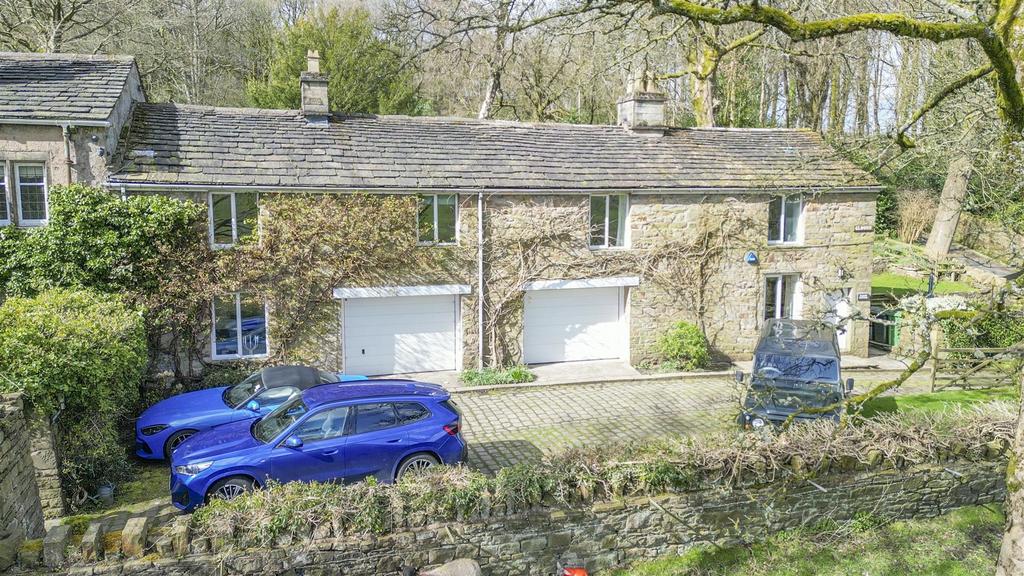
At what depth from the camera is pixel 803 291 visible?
66.3ft

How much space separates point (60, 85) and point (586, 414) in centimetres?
1409

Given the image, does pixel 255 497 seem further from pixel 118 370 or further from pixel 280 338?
pixel 280 338

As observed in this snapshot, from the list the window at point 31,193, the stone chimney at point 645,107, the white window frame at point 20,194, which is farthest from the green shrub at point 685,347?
the window at point 31,193

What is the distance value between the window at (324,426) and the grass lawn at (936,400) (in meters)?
10.6

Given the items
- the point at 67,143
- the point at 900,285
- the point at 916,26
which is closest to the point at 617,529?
the point at 916,26

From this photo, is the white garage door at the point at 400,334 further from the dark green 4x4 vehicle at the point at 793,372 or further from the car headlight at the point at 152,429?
the dark green 4x4 vehicle at the point at 793,372

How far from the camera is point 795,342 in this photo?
14.8 metres

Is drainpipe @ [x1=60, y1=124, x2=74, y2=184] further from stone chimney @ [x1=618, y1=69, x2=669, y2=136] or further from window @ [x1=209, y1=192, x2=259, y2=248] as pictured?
stone chimney @ [x1=618, y1=69, x2=669, y2=136]

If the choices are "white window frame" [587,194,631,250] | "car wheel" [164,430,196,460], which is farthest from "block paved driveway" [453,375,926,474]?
"car wheel" [164,430,196,460]

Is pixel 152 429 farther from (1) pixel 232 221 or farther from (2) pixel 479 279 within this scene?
(2) pixel 479 279

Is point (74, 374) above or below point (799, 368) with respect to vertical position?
above

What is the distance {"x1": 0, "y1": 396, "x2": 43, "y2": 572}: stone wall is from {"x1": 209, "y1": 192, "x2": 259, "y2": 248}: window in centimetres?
764

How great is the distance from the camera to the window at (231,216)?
16.0 m

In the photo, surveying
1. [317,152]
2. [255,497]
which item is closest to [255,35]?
[317,152]
